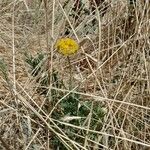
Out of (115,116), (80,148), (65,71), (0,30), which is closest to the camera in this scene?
(80,148)

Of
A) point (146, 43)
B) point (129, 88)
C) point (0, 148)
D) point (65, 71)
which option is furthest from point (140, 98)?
point (0, 148)

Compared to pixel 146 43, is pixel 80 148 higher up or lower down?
lower down

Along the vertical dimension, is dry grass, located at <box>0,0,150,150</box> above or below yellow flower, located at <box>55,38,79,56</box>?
below

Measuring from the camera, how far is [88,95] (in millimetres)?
1206

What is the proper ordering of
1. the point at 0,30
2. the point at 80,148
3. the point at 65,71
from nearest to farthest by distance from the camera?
the point at 80,148, the point at 65,71, the point at 0,30

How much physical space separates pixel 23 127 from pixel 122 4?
2.17 feet

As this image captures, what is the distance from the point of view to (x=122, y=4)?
1.68 m

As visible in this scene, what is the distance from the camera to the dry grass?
1.23 meters

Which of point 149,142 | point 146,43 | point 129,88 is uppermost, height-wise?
point 146,43

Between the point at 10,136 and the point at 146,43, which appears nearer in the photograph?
the point at 10,136

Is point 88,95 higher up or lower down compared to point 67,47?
lower down

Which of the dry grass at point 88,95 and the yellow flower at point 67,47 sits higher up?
the yellow flower at point 67,47

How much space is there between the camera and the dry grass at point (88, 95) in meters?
1.23

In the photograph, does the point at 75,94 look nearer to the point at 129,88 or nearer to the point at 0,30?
the point at 129,88
